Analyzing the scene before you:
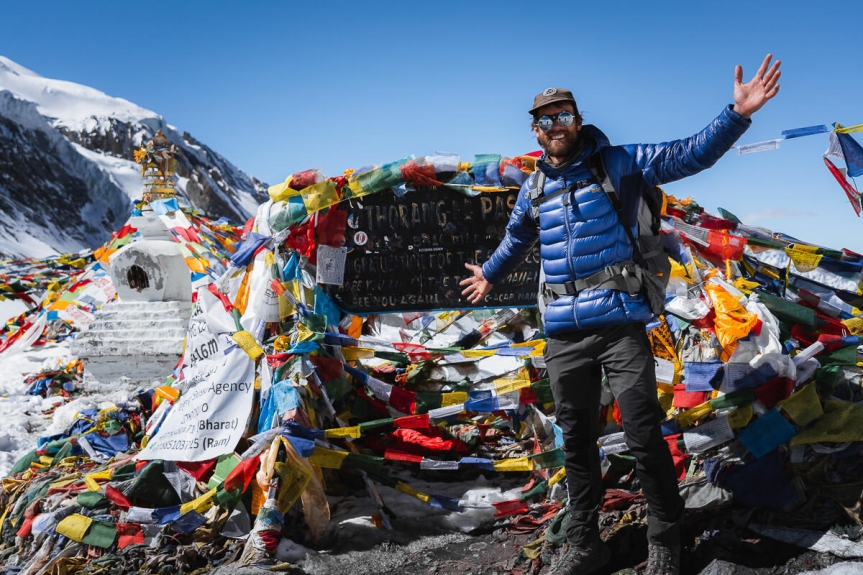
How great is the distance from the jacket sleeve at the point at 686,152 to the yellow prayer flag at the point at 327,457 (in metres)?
3.12

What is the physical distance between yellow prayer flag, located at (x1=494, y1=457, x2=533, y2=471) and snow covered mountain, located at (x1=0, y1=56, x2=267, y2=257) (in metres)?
33.6

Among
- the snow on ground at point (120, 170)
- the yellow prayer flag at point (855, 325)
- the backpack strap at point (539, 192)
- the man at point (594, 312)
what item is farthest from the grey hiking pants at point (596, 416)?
the snow on ground at point (120, 170)

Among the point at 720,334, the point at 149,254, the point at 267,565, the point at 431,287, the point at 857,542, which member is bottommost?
the point at 267,565

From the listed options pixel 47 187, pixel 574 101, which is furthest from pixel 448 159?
pixel 47 187

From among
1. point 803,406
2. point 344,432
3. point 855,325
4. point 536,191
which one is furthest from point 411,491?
point 855,325

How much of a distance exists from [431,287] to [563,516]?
2.38 meters

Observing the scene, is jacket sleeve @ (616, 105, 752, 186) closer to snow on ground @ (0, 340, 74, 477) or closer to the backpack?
the backpack

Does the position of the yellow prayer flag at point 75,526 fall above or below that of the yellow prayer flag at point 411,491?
below

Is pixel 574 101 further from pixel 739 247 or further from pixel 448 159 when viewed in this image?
pixel 739 247

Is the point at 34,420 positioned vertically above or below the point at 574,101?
below

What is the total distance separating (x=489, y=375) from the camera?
6418mm

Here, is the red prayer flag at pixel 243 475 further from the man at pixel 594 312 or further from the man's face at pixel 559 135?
the man's face at pixel 559 135

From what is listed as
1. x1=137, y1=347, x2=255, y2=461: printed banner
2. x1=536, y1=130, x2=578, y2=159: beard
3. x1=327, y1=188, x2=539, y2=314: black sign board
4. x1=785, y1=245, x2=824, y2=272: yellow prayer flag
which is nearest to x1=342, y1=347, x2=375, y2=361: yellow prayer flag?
x1=327, y1=188, x2=539, y2=314: black sign board

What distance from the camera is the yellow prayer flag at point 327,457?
5262mm
